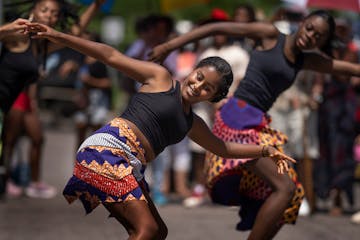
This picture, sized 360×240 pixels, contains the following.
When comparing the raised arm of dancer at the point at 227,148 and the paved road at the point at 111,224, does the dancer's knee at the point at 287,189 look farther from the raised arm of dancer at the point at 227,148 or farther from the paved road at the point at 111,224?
the paved road at the point at 111,224

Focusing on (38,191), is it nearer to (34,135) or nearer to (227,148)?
(34,135)

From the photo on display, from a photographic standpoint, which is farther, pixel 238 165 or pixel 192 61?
pixel 192 61

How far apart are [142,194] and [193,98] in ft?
1.95

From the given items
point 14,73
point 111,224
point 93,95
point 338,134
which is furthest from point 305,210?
point 14,73

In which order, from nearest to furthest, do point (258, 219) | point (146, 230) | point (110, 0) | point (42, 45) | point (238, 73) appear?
point (146, 230) < point (258, 219) < point (42, 45) < point (110, 0) < point (238, 73)

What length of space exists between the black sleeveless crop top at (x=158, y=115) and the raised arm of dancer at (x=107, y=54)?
0.26 feet

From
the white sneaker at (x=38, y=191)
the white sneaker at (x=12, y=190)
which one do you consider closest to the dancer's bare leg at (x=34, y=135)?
the white sneaker at (x=38, y=191)

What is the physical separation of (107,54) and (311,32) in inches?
77.6

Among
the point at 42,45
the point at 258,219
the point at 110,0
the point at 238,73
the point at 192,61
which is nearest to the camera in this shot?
the point at 258,219

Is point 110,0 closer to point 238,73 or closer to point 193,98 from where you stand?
point 238,73

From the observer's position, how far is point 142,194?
18.9 ft

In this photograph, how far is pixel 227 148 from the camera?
6422 mm

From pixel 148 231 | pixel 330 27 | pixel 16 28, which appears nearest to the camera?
pixel 148 231

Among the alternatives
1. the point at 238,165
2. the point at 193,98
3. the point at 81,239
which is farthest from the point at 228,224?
the point at 193,98
